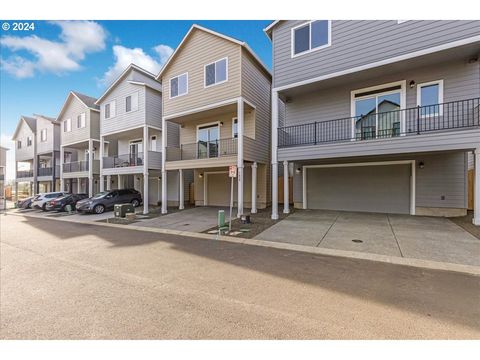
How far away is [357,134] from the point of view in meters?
11.1

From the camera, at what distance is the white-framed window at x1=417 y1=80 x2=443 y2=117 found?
9836 millimetres

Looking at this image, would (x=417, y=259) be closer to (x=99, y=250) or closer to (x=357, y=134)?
(x=357, y=134)

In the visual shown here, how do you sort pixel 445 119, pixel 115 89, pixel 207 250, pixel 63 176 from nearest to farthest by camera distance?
pixel 207 250, pixel 445 119, pixel 115 89, pixel 63 176

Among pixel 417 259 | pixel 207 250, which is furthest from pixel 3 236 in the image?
pixel 417 259

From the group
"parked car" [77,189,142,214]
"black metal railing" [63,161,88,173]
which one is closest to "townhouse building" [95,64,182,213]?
"parked car" [77,189,142,214]

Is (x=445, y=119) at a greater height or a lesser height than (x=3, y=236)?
greater

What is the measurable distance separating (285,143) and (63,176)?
74.0ft

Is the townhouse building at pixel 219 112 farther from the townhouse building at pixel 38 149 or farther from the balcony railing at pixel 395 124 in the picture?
the townhouse building at pixel 38 149

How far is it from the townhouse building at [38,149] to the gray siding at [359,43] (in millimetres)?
26011

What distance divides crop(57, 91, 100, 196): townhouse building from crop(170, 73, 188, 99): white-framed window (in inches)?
404

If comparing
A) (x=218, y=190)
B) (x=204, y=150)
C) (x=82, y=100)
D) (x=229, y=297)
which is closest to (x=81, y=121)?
(x=82, y=100)

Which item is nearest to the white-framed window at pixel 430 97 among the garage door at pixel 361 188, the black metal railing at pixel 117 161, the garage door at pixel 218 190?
the garage door at pixel 361 188

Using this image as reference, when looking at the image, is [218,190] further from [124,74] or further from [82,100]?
[82,100]

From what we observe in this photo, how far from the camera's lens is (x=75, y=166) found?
22.4m
